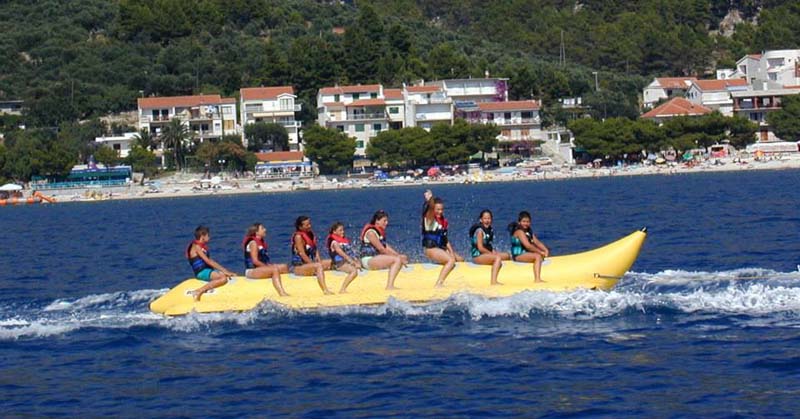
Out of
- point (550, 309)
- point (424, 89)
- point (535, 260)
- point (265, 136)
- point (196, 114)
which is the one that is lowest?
point (550, 309)

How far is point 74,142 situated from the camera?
7706cm

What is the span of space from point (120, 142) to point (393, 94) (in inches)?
663

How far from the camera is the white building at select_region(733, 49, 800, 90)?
88.3 meters

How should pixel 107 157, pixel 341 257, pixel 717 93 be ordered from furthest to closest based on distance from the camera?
pixel 717 93, pixel 107 157, pixel 341 257

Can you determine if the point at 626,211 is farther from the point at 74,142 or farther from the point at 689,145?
the point at 74,142

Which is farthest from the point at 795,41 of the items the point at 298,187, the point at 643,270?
the point at 643,270

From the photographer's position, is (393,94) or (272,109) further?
(393,94)

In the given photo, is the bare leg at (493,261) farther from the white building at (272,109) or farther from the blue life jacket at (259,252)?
the white building at (272,109)

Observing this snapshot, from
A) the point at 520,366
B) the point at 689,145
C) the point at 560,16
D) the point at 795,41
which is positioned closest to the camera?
the point at 520,366

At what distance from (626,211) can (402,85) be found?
155 feet

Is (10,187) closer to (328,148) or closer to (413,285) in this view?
(328,148)

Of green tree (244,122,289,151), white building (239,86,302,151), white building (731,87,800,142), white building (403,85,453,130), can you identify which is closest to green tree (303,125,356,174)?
green tree (244,122,289,151)

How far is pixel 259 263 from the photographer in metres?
18.4

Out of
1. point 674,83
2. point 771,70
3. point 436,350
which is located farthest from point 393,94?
point 436,350
